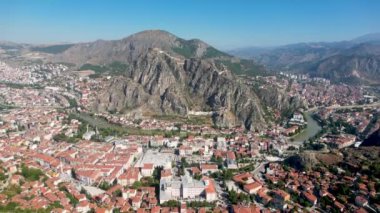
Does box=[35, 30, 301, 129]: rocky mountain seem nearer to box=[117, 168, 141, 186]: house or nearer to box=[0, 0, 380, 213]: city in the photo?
box=[0, 0, 380, 213]: city

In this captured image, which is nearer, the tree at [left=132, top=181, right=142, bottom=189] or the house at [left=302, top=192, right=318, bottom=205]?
the house at [left=302, top=192, right=318, bottom=205]

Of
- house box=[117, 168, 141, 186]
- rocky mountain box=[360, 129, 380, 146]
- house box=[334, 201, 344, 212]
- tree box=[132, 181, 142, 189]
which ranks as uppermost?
rocky mountain box=[360, 129, 380, 146]

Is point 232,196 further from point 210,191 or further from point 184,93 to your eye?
point 184,93

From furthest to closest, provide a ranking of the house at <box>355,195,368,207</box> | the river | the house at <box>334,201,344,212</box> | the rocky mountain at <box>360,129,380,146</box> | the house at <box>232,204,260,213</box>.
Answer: the river, the rocky mountain at <box>360,129,380,146</box>, the house at <box>355,195,368,207</box>, the house at <box>334,201,344,212</box>, the house at <box>232,204,260,213</box>

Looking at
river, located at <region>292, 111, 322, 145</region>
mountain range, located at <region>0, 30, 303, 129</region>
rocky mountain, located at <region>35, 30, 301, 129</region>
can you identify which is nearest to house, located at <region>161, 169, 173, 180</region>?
river, located at <region>292, 111, 322, 145</region>

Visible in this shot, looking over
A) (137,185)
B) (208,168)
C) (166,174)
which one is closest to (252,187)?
(208,168)

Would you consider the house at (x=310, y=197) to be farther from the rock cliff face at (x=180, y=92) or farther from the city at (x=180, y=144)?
the rock cliff face at (x=180, y=92)

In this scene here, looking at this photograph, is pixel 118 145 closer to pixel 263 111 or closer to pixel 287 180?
pixel 287 180

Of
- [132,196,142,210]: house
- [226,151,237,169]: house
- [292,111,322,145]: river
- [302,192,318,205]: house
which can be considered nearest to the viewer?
[132,196,142,210]: house
